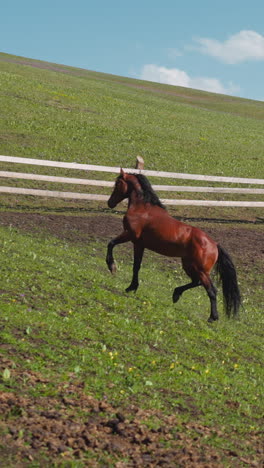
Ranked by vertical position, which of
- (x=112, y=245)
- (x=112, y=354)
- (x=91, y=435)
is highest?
(x=112, y=245)

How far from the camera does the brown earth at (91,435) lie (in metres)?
6.91

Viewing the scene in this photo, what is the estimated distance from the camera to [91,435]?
7.36 m

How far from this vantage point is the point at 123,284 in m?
14.5

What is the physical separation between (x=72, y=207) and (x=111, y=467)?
18.7 meters

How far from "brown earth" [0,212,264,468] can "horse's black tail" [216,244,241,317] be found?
13.2 ft

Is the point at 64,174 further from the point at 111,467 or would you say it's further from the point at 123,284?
the point at 111,467

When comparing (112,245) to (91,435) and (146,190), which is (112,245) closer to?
(146,190)

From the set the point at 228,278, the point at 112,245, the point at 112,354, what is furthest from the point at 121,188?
the point at 112,354

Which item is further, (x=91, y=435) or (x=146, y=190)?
(x=146, y=190)

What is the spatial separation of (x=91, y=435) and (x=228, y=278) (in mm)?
5547

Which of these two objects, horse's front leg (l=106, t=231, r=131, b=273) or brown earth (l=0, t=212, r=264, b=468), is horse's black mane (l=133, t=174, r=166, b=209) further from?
brown earth (l=0, t=212, r=264, b=468)

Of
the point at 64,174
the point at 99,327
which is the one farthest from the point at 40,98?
the point at 99,327

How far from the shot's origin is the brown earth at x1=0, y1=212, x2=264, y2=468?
6910 mm

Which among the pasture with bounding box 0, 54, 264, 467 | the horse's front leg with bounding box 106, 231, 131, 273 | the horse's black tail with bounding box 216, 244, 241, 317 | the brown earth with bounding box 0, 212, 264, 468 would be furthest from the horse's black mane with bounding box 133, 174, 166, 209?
the brown earth with bounding box 0, 212, 264, 468
